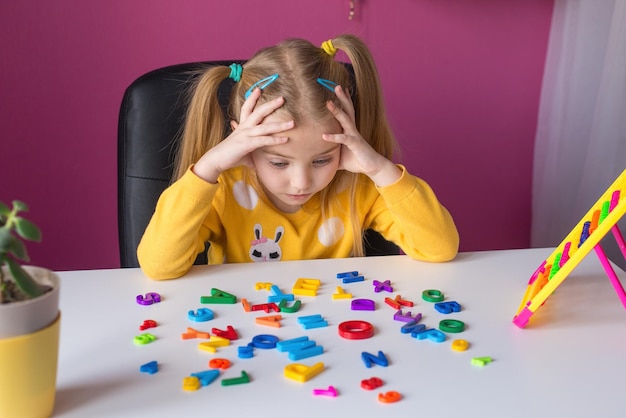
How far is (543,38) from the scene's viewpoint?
2.10 meters

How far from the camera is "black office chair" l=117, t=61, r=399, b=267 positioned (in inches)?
58.0

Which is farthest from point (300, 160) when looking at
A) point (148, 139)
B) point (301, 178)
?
point (148, 139)

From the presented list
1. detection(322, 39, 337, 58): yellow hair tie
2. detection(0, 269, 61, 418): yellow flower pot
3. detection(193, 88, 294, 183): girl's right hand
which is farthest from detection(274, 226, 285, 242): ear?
Answer: detection(0, 269, 61, 418): yellow flower pot

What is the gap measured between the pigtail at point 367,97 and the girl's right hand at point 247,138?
215mm

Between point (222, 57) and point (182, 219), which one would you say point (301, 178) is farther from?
point (222, 57)

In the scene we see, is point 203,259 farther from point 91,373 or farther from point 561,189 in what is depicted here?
point 561,189

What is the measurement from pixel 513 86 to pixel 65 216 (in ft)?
4.53

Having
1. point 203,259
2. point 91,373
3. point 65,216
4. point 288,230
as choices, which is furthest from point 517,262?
point 65,216

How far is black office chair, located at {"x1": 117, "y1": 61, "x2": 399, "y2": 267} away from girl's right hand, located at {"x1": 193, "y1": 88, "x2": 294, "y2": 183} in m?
0.25

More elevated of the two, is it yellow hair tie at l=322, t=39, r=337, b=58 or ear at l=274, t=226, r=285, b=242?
yellow hair tie at l=322, t=39, r=337, b=58

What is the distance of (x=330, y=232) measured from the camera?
146 cm

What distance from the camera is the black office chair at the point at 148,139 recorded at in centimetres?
147

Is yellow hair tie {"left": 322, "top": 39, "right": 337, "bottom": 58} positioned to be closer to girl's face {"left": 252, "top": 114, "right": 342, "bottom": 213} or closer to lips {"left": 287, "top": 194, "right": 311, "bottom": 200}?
girl's face {"left": 252, "top": 114, "right": 342, "bottom": 213}

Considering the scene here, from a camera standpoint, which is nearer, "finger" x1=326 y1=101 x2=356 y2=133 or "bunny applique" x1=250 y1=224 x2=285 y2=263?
"finger" x1=326 y1=101 x2=356 y2=133
